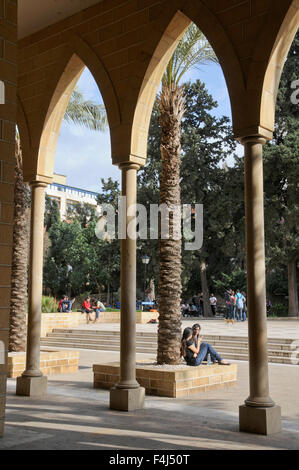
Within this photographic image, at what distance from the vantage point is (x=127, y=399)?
6.54m

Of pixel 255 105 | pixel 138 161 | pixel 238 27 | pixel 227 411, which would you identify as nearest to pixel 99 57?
pixel 138 161

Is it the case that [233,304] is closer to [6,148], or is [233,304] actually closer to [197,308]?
[197,308]

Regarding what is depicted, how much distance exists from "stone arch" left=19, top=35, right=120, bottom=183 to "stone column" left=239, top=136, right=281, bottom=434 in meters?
2.92

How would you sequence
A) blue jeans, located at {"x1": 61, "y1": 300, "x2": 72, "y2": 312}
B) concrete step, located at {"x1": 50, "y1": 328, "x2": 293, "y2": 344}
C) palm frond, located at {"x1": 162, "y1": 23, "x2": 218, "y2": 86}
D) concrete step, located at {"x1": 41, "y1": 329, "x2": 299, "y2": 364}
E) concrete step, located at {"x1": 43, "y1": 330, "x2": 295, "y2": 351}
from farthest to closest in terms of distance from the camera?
blue jeans, located at {"x1": 61, "y1": 300, "x2": 72, "y2": 312} → concrete step, located at {"x1": 50, "y1": 328, "x2": 293, "y2": 344} → concrete step, located at {"x1": 43, "y1": 330, "x2": 295, "y2": 351} → concrete step, located at {"x1": 41, "y1": 329, "x2": 299, "y2": 364} → palm frond, located at {"x1": 162, "y1": 23, "x2": 218, "y2": 86}

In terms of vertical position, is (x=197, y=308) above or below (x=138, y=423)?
above

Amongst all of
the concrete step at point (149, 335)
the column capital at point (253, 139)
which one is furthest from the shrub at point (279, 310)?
the column capital at point (253, 139)

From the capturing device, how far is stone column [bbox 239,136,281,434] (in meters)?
5.36

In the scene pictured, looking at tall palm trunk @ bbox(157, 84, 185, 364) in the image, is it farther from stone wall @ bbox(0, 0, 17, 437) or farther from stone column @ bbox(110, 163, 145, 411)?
stone wall @ bbox(0, 0, 17, 437)

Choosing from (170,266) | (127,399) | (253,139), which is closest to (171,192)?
(170,266)

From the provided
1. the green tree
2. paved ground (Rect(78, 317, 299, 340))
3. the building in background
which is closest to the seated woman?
paved ground (Rect(78, 317, 299, 340))

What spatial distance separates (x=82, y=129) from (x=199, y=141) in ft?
50.0

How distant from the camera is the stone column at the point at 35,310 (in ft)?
25.6

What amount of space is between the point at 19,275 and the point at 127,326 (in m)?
5.83

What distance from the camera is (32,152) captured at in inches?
329
